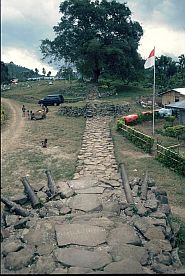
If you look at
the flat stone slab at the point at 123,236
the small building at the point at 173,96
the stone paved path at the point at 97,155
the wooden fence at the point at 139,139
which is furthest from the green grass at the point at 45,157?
the small building at the point at 173,96

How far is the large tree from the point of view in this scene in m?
35.1

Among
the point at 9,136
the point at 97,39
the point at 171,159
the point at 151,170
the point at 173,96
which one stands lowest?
the point at 151,170

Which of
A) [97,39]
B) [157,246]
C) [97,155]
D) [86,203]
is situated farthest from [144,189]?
[97,39]

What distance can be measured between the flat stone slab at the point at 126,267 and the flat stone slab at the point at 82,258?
11cm

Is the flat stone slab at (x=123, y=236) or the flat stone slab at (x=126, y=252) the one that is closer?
the flat stone slab at (x=126, y=252)

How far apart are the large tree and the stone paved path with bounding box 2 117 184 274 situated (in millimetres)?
28052

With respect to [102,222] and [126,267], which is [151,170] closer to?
[102,222]

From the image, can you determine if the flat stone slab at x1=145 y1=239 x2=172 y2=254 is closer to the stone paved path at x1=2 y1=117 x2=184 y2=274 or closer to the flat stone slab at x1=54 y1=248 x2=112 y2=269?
the stone paved path at x1=2 y1=117 x2=184 y2=274

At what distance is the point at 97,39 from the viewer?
3594 centimetres

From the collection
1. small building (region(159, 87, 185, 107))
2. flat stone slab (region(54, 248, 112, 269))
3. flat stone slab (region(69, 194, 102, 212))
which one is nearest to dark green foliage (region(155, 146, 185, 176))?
flat stone slab (region(69, 194, 102, 212))

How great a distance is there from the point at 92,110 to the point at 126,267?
2020 centimetres

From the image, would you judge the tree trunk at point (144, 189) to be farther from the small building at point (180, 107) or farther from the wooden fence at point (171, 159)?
the small building at point (180, 107)

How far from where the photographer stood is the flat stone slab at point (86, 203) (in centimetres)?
718

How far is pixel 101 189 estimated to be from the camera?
8547mm
